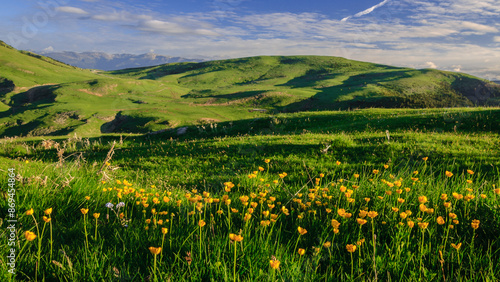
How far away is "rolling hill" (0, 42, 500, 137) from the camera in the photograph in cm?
5812

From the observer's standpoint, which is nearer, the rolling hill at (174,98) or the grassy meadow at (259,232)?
the grassy meadow at (259,232)

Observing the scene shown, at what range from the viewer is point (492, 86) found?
302 feet

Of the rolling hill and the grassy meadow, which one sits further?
the rolling hill

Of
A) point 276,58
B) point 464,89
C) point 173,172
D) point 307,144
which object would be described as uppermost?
point 276,58

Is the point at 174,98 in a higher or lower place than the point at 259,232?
higher

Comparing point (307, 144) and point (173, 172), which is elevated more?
point (307, 144)

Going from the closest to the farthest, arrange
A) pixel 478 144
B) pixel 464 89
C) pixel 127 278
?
pixel 127 278, pixel 478 144, pixel 464 89

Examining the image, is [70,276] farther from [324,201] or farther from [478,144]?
[478,144]

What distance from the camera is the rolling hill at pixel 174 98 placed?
58125 mm

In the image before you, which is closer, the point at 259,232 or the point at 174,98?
the point at 259,232

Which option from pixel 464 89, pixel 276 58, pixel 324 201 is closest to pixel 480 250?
pixel 324 201

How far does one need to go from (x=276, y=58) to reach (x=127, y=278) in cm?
20204

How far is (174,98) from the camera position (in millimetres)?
98000

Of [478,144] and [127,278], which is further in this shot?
[478,144]
